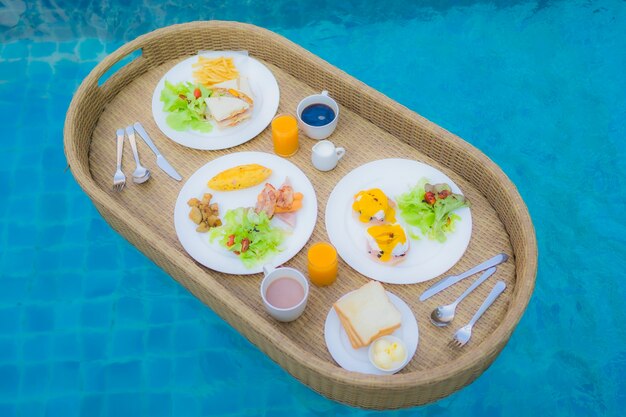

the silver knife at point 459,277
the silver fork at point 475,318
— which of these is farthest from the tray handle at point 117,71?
the silver fork at point 475,318

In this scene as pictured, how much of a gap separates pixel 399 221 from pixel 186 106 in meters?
0.93

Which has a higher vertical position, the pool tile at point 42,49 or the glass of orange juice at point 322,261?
the glass of orange juice at point 322,261

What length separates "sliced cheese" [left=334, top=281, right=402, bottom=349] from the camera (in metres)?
1.91

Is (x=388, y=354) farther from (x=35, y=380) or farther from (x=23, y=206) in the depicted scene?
(x=23, y=206)

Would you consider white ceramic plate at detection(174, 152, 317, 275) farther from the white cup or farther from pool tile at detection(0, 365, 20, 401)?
pool tile at detection(0, 365, 20, 401)

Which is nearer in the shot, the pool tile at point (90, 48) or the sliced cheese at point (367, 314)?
the sliced cheese at point (367, 314)

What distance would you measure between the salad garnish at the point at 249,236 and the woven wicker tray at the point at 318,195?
9cm

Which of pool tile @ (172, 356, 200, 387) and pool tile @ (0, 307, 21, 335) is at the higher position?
pool tile @ (172, 356, 200, 387)

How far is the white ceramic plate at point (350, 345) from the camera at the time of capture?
1910 millimetres

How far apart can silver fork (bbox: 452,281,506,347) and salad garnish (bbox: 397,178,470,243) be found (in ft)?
0.75

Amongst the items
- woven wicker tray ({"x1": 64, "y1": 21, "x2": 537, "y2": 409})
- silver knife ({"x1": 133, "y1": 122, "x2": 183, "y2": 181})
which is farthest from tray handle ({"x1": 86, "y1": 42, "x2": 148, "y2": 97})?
silver knife ({"x1": 133, "y1": 122, "x2": 183, "y2": 181})

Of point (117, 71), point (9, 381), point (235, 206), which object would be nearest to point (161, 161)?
point (235, 206)

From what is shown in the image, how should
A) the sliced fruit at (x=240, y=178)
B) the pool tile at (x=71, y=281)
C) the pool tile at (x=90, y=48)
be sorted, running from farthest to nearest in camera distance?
the pool tile at (x=90, y=48) → the pool tile at (x=71, y=281) → the sliced fruit at (x=240, y=178)

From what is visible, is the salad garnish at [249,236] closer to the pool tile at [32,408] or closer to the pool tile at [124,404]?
the pool tile at [124,404]
